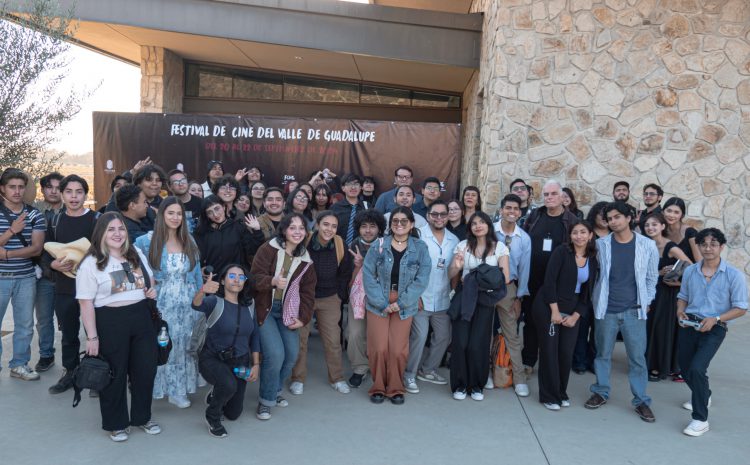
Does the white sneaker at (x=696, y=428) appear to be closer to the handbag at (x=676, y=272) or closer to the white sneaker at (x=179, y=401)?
the handbag at (x=676, y=272)

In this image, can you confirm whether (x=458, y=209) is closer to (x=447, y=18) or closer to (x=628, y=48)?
(x=628, y=48)

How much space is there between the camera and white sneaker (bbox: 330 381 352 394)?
5051 millimetres

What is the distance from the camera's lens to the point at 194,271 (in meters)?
4.62

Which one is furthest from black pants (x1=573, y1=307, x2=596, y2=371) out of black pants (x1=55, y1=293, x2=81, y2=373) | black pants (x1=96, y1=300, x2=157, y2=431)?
black pants (x1=55, y1=293, x2=81, y2=373)

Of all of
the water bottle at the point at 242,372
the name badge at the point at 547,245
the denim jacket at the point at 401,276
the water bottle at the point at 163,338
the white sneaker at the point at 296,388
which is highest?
the name badge at the point at 547,245

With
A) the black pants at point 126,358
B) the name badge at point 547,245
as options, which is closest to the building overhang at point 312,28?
the name badge at point 547,245

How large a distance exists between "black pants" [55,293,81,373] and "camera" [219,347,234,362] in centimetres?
159

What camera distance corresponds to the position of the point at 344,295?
5.20m

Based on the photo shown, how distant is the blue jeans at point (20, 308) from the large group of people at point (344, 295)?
12mm

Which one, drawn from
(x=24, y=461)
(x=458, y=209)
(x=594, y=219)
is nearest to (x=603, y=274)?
(x=594, y=219)

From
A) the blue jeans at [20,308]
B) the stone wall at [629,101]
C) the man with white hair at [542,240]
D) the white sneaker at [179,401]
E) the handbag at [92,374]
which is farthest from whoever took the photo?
the stone wall at [629,101]

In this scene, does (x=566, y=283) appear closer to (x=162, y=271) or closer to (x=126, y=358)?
(x=162, y=271)

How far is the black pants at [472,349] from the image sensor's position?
16.3ft

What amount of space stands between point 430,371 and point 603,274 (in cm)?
183
